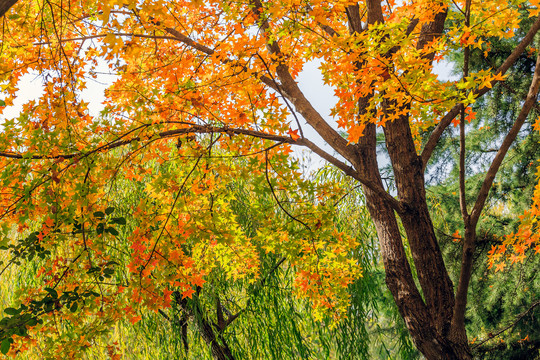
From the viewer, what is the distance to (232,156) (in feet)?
8.60

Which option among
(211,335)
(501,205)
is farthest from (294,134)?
(501,205)

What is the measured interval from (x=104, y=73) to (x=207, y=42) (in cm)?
161

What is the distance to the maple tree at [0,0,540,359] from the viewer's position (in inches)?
94.7

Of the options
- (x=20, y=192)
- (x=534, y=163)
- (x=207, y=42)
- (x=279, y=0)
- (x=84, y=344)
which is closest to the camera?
(x=20, y=192)

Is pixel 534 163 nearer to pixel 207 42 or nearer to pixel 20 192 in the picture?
pixel 207 42

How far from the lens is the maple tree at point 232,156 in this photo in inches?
94.7

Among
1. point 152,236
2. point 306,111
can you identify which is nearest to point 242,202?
point 306,111

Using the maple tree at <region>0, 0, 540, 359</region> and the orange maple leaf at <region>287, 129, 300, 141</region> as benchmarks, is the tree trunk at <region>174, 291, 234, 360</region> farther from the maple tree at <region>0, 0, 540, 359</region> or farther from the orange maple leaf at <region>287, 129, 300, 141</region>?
the orange maple leaf at <region>287, 129, 300, 141</region>

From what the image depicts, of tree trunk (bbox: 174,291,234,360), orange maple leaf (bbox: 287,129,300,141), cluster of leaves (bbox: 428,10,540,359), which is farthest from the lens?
cluster of leaves (bbox: 428,10,540,359)

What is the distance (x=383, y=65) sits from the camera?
250cm

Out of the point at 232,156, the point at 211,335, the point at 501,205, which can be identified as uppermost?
the point at 501,205

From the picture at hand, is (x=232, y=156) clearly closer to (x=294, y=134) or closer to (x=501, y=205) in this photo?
(x=294, y=134)

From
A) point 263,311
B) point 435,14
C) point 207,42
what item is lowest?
point 263,311

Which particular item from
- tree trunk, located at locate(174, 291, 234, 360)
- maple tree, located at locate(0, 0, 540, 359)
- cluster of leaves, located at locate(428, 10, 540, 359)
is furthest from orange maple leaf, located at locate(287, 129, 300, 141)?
cluster of leaves, located at locate(428, 10, 540, 359)
